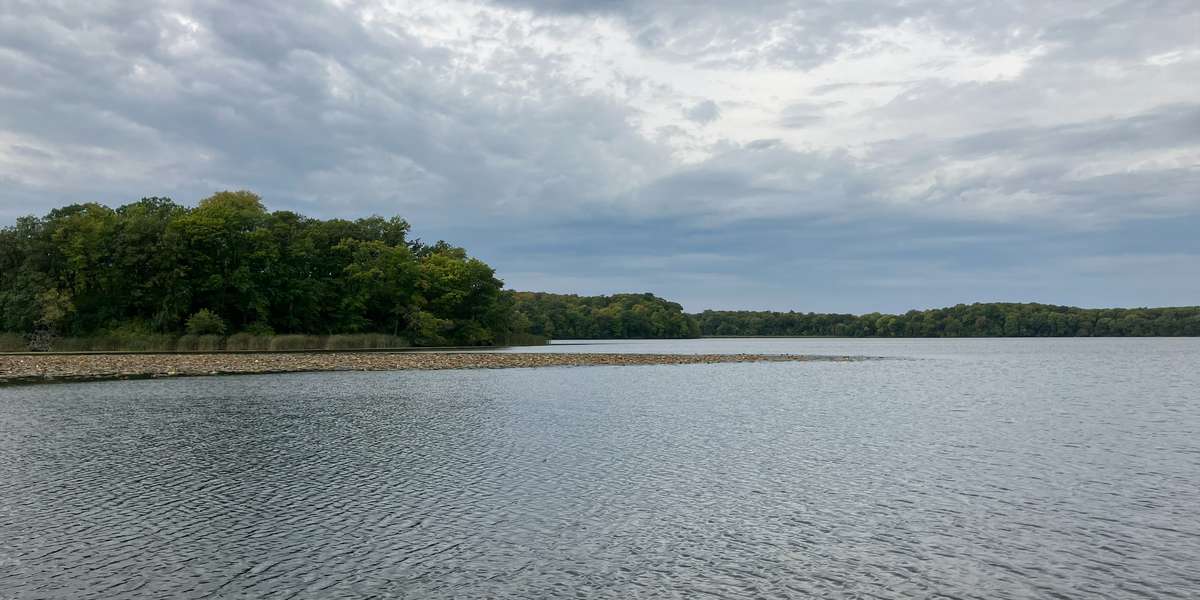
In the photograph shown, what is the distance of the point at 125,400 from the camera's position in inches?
1522

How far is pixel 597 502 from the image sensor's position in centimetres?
1686

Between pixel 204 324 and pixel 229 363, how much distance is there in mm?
30013

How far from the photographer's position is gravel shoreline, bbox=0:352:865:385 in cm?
5656

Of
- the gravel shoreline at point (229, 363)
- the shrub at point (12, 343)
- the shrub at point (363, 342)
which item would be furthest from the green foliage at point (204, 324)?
the gravel shoreline at point (229, 363)

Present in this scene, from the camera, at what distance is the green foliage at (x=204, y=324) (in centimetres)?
9294

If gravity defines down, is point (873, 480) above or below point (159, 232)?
below

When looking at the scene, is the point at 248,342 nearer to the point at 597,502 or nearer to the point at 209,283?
the point at 209,283

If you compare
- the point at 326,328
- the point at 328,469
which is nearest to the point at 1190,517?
the point at 328,469

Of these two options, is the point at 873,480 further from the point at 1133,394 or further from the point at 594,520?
the point at 1133,394

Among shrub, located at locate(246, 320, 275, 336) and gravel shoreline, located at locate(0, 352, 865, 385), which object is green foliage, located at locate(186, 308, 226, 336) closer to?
shrub, located at locate(246, 320, 275, 336)

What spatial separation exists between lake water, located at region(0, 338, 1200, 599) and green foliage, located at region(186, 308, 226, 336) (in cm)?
6211

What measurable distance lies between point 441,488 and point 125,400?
28934 mm

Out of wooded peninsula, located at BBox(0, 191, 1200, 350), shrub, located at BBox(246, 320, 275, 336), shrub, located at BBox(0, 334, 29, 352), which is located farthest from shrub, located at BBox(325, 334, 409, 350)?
shrub, located at BBox(0, 334, 29, 352)

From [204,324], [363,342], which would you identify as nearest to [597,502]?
[204,324]
